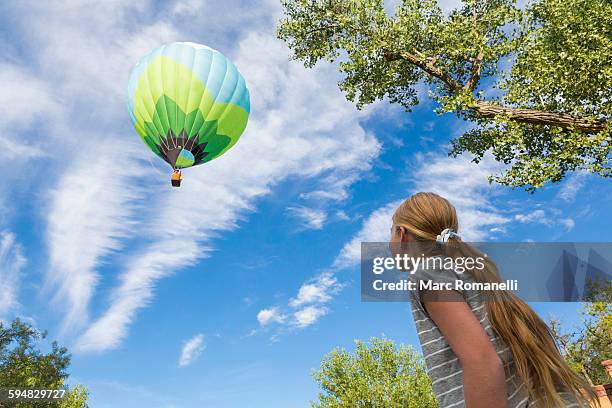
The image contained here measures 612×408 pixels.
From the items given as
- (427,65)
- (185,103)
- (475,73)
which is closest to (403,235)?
(475,73)

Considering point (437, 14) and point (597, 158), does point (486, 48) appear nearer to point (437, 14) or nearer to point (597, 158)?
point (437, 14)

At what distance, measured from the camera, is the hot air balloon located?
21.4 m

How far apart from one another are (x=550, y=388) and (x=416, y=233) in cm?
117

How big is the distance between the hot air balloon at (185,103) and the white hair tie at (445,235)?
19024 millimetres

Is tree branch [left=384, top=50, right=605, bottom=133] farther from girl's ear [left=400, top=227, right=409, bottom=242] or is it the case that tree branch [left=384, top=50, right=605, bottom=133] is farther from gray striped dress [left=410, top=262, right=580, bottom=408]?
gray striped dress [left=410, top=262, right=580, bottom=408]

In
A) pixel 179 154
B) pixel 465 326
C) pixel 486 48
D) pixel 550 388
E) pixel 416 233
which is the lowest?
pixel 550 388

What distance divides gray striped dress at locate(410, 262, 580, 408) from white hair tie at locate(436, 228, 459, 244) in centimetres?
25

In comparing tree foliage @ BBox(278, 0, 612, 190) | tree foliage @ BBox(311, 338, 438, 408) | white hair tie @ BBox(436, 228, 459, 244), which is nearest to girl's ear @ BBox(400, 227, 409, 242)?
white hair tie @ BBox(436, 228, 459, 244)

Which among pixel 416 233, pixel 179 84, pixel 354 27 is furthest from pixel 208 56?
pixel 416 233

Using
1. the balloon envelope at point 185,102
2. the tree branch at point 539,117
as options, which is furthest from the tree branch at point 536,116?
the balloon envelope at point 185,102

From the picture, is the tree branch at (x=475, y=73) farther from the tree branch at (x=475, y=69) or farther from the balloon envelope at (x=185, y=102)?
the balloon envelope at (x=185, y=102)

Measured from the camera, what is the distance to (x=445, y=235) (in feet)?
10.2

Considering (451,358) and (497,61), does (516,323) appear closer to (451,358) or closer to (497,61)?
(451,358)

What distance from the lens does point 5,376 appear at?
41594mm
